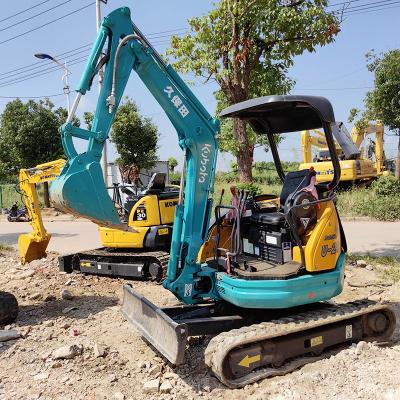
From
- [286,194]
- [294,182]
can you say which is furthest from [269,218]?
[294,182]

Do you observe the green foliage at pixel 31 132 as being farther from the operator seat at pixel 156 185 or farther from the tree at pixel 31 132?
the operator seat at pixel 156 185

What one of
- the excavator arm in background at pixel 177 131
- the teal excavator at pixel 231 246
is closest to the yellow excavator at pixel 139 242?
the teal excavator at pixel 231 246

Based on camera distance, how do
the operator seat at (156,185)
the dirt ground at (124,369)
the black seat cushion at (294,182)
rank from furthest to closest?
the operator seat at (156,185)
the black seat cushion at (294,182)
the dirt ground at (124,369)

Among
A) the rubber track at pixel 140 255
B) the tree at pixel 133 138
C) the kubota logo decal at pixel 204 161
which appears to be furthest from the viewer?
the tree at pixel 133 138

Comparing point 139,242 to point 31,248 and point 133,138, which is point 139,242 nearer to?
point 31,248

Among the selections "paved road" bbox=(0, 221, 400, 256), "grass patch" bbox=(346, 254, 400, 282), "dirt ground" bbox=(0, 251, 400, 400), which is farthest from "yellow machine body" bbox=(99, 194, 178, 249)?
"paved road" bbox=(0, 221, 400, 256)

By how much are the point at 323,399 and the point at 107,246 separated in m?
5.24

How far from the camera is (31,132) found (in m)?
21.1

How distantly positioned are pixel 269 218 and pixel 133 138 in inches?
751

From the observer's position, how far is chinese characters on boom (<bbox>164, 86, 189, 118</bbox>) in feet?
15.3

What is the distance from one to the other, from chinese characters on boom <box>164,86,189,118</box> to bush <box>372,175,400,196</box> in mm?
Answer: 11334

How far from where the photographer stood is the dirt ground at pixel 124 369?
3773 mm

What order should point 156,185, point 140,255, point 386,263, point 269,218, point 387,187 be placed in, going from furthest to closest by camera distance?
point 387,187, point 156,185, point 386,263, point 140,255, point 269,218

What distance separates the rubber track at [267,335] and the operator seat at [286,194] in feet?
3.06
